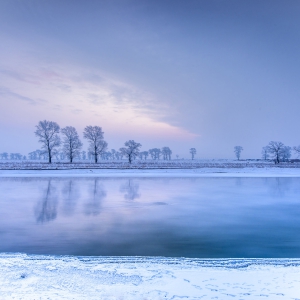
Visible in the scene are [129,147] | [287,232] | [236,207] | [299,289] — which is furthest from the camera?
[129,147]

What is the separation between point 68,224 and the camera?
9781 mm

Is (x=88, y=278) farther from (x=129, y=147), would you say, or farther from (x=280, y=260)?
(x=129, y=147)

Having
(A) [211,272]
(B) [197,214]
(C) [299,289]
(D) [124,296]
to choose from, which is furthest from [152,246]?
(B) [197,214]

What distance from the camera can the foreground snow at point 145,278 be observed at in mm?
4680

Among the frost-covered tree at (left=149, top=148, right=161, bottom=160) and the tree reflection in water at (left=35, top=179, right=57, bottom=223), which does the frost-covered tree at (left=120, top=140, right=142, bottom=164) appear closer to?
the tree reflection in water at (left=35, top=179, right=57, bottom=223)

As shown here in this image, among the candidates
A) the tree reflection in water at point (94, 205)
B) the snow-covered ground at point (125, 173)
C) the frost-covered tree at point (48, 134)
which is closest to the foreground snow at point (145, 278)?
the tree reflection in water at point (94, 205)

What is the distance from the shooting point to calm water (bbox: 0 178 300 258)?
7.20 meters

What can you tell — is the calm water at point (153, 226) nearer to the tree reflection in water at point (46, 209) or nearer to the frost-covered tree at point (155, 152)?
the tree reflection in water at point (46, 209)

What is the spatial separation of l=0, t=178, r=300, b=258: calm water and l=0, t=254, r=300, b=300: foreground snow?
0.75 m

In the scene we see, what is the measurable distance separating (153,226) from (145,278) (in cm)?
438

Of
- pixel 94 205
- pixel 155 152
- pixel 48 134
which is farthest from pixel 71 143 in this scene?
pixel 155 152

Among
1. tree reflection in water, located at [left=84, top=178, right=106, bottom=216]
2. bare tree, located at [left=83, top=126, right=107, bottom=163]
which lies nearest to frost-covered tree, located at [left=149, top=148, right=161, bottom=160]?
bare tree, located at [left=83, top=126, right=107, bottom=163]

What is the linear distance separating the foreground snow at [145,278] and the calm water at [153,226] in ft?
2.45

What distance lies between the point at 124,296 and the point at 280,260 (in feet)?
12.4
